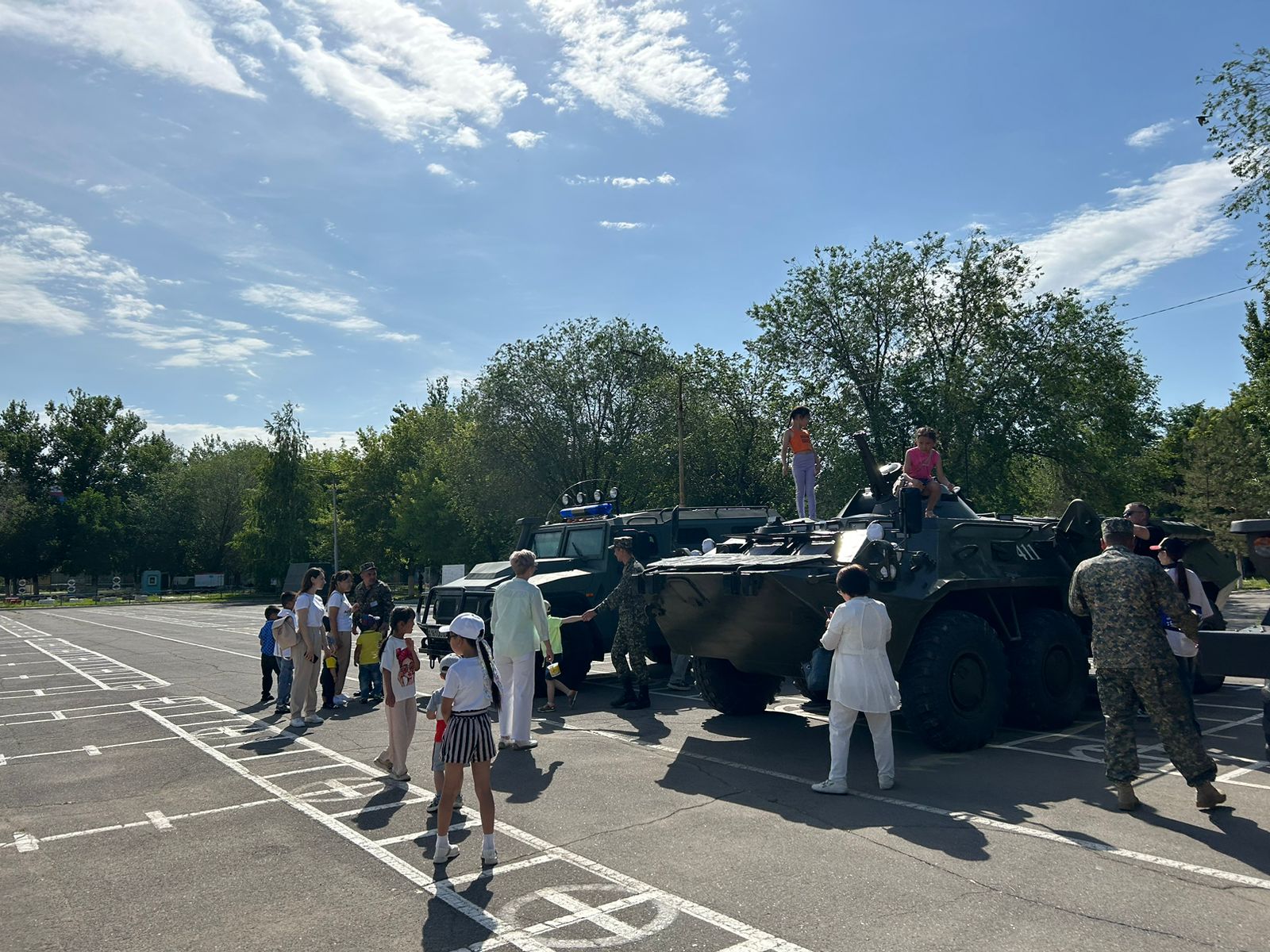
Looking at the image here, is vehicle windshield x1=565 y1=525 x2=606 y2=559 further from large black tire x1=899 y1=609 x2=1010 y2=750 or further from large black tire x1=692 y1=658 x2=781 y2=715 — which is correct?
large black tire x1=899 y1=609 x2=1010 y2=750

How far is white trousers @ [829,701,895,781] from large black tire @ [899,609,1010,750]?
1.01 metres

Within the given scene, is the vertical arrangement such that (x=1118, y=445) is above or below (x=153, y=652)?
above

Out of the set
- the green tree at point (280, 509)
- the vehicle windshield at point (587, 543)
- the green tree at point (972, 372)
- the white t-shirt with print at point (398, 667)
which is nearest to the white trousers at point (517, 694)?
the white t-shirt with print at point (398, 667)

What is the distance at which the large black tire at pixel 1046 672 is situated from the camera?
340 inches

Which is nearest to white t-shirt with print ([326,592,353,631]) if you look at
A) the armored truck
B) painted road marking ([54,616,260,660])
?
the armored truck

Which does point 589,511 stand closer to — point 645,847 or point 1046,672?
point 1046,672

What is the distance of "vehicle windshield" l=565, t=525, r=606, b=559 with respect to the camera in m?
13.0

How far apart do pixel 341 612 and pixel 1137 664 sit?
907 centimetres

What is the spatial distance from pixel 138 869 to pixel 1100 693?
234 inches

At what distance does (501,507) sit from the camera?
4291cm

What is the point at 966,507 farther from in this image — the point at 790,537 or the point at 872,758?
the point at 872,758

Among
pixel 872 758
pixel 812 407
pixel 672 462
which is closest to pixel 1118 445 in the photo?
pixel 812 407

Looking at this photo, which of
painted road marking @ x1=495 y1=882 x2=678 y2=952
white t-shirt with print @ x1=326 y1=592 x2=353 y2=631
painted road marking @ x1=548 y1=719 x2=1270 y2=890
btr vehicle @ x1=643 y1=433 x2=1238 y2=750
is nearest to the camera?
painted road marking @ x1=495 y1=882 x2=678 y2=952

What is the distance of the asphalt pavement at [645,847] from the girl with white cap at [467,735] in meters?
0.20
